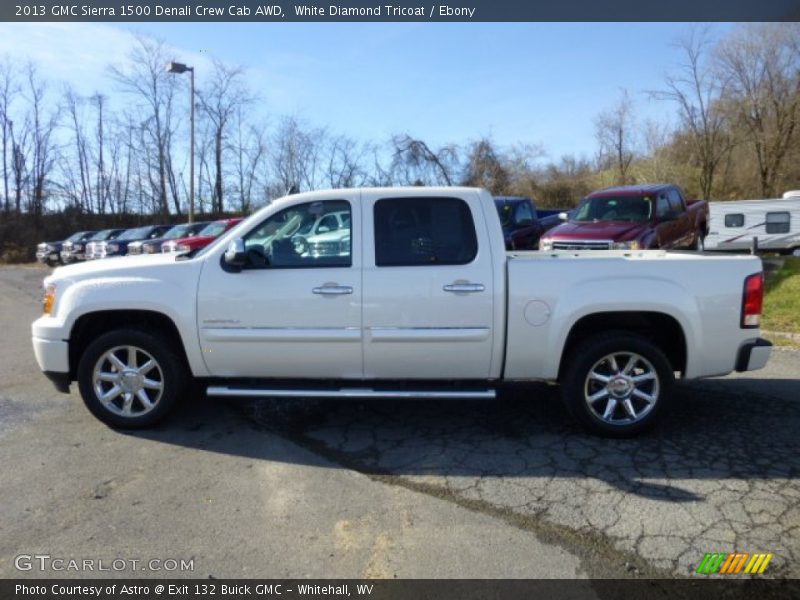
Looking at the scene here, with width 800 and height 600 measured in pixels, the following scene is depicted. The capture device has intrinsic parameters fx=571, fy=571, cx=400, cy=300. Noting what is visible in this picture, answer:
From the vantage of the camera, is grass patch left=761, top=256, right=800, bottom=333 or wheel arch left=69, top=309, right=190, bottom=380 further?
grass patch left=761, top=256, right=800, bottom=333

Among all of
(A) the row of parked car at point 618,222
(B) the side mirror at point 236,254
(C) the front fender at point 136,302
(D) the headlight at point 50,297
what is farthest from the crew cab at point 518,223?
(D) the headlight at point 50,297

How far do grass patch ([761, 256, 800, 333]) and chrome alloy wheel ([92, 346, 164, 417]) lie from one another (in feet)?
25.9

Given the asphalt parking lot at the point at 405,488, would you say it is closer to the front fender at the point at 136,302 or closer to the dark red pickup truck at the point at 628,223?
the front fender at the point at 136,302

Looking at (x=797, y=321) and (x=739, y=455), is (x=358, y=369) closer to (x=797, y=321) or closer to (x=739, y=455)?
(x=739, y=455)

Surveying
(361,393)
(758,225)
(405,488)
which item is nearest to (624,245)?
(361,393)

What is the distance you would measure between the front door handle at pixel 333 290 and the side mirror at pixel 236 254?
1.86 ft

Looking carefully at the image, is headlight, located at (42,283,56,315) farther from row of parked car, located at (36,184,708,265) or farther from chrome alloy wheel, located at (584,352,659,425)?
row of parked car, located at (36,184,708,265)

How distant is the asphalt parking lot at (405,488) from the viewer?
2.95m

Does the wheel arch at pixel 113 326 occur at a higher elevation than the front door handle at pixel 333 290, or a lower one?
lower

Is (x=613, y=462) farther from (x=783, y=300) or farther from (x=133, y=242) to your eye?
(x=133, y=242)

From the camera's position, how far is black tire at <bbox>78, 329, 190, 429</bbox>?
4.50 m

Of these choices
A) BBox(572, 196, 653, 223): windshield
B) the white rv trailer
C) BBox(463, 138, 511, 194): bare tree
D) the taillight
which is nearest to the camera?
the taillight

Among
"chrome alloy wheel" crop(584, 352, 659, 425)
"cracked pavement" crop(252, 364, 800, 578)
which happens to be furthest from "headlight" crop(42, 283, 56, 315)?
"chrome alloy wheel" crop(584, 352, 659, 425)

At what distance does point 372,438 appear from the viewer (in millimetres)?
4480
